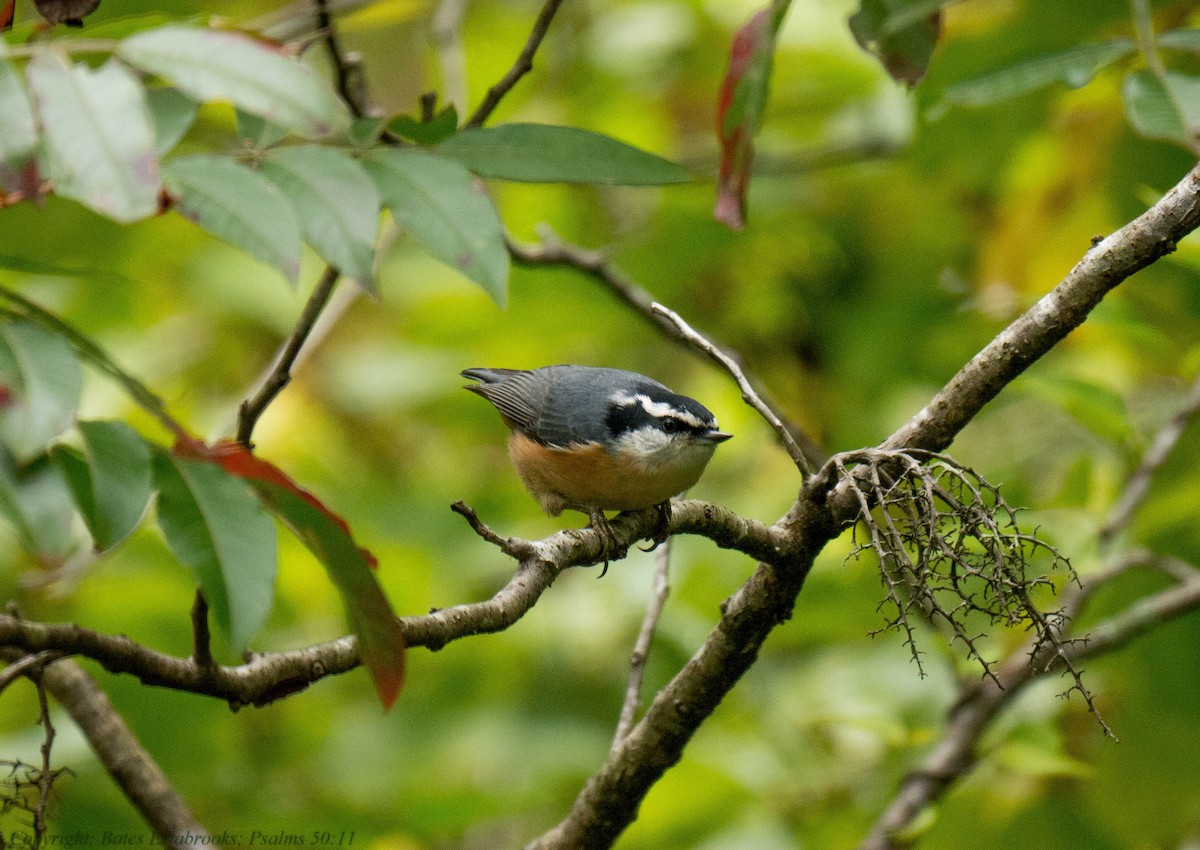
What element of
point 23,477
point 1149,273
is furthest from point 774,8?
point 1149,273

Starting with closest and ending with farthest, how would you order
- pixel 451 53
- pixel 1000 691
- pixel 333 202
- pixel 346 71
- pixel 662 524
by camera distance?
pixel 333 202 < pixel 662 524 < pixel 346 71 < pixel 1000 691 < pixel 451 53

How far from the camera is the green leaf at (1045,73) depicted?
241 centimetres

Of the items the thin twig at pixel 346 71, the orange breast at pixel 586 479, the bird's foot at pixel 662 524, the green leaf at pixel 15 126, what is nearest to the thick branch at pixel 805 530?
the bird's foot at pixel 662 524

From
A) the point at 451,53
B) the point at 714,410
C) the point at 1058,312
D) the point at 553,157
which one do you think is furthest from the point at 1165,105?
the point at 714,410

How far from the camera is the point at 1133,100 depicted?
2.31 meters

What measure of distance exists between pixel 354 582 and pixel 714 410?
138 inches

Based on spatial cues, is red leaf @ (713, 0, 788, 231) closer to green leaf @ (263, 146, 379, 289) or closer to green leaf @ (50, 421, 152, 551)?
green leaf @ (263, 146, 379, 289)

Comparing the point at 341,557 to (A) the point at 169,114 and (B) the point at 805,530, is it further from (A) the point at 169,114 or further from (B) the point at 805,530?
(B) the point at 805,530

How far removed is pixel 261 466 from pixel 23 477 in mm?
279

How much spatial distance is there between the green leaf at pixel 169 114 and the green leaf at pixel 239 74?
17 cm

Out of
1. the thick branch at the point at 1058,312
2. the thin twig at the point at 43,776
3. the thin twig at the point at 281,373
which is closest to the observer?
the thin twig at the point at 43,776

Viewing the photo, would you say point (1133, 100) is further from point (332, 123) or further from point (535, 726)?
point (535, 726)

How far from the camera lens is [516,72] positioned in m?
2.45

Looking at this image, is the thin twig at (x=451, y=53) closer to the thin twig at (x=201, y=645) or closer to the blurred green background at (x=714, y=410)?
the blurred green background at (x=714, y=410)
